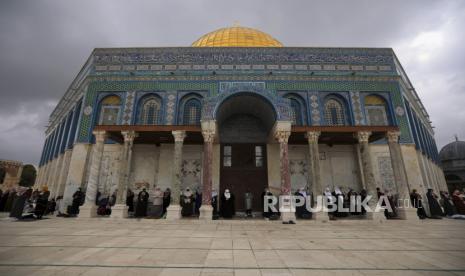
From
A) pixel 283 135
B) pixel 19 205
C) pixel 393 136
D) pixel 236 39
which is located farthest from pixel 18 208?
pixel 236 39

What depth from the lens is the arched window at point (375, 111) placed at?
45.2 ft

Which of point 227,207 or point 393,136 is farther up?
point 393,136

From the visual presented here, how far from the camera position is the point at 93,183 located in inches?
430

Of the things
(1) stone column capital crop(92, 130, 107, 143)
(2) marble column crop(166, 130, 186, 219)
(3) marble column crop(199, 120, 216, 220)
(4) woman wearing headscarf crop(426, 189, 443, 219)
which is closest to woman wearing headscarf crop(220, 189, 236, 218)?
(3) marble column crop(199, 120, 216, 220)

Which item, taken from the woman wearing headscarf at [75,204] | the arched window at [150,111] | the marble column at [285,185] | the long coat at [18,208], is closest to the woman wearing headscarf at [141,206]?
the woman wearing headscarf at [75,204]

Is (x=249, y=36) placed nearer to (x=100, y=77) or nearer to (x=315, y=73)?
(x=315, y=73)

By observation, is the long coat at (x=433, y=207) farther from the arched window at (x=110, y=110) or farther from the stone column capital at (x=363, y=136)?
the arched window at (x=110, y=110)

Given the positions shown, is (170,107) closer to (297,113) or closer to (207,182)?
(207,182)

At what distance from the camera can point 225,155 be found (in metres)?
14.0

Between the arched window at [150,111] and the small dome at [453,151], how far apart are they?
37973 millimetres

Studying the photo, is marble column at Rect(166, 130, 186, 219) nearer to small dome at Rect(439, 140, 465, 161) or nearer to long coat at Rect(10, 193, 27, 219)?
long coat at Rect(10, 193, 27, 219)

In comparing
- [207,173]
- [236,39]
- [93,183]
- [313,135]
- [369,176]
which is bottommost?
[93,183]

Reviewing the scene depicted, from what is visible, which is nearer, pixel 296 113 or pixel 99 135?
pixel 99 135

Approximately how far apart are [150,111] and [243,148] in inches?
238
